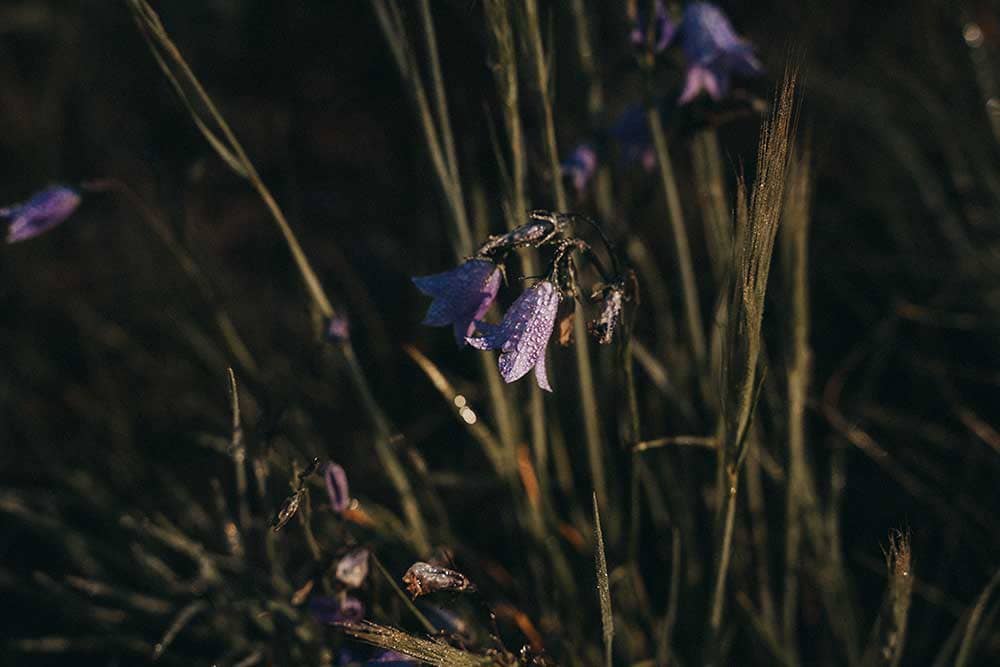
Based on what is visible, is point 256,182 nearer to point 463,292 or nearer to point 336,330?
point 336,330

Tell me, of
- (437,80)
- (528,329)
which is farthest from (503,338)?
(437,80)

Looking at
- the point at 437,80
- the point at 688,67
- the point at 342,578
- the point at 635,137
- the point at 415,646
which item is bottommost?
the point at 342,578

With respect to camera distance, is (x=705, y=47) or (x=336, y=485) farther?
(x=705, y=47)

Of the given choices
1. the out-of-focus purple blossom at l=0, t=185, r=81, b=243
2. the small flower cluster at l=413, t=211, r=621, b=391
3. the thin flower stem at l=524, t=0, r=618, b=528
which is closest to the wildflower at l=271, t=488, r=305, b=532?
the small flower cluster at l=413, t=211, r=621, b=391

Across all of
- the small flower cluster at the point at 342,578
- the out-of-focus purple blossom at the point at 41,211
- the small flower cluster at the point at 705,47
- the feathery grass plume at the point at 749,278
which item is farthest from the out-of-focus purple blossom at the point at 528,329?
the out-of-focus purple blossom at the point at 41,211

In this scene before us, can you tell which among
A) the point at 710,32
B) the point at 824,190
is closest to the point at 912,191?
the point at 824,190

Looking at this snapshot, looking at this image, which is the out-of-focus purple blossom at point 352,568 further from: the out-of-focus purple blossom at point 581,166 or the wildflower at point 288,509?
the out-of-focus purple blossom at point 581,166

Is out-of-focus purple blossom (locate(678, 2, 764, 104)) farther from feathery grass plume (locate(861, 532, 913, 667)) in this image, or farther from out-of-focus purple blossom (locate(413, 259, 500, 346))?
feathery grass plume (locate(861, 532, 913, 667))
